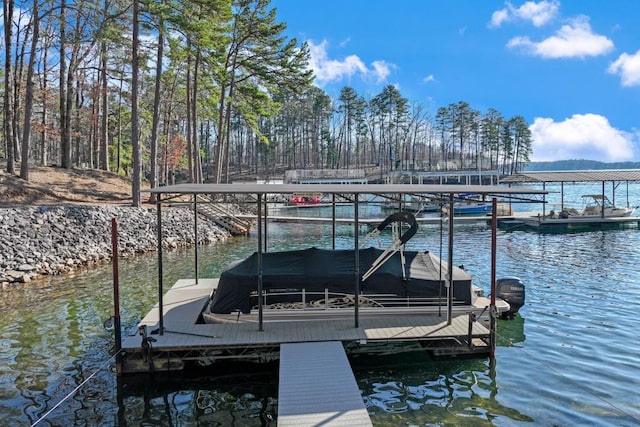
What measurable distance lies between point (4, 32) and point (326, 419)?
25320 millimetres

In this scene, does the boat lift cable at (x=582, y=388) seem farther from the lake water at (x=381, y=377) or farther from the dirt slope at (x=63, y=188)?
the dirt slope at (x=63, y=188)

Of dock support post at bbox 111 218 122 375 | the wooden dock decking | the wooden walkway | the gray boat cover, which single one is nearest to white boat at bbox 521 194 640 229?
the gray boat cover

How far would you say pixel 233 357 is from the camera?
23.7 ft

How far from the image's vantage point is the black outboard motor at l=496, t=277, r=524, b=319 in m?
10.3

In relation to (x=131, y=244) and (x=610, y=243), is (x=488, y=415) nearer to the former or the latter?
(x=131, y=244)

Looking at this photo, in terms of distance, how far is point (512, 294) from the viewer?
10289mm

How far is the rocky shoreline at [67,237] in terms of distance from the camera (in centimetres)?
1419

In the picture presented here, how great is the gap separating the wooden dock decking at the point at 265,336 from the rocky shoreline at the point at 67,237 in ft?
26.7

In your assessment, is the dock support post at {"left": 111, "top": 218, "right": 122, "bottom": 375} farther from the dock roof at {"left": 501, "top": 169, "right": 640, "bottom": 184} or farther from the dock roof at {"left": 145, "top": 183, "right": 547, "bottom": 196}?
the dock roof at {"left": 501, "top": 169, "right": 640, "bottom": 184}

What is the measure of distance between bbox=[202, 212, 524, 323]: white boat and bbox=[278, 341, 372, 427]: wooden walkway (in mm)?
1203

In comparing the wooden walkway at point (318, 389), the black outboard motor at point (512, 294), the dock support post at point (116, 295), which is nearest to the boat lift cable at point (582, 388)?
the black outboard motor at point (512, 294)

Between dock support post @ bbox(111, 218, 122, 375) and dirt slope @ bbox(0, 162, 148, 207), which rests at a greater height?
dirt slope @ bbox(0, 162, 148, 207)

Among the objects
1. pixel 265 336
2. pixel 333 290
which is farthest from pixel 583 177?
pixel 265 336

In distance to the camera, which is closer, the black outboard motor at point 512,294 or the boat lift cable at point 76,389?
the boat lift cable at point 76,389
